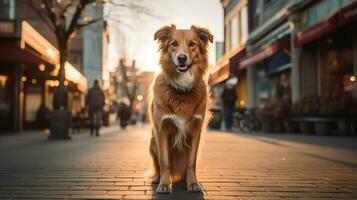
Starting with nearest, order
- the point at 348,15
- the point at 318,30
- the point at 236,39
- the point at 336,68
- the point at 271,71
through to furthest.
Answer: the point at 348,15
the point at 318,30
the point at 336,68
the point at 271,71
the point at 236,39

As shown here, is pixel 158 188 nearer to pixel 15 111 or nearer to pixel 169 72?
pixel 169 72

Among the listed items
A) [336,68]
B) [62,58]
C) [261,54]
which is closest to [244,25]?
[261,54]

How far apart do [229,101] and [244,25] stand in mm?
14723

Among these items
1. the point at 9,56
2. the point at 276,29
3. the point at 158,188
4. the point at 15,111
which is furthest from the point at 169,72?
the point at 276,29

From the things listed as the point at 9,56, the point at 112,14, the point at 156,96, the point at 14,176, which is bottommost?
the point at 14,176

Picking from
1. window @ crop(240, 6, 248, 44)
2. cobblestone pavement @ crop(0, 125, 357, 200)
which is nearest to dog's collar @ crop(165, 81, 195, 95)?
cobblestone pavement @ crop(0, 125, 357, 200)

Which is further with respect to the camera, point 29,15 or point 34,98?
point 34,98

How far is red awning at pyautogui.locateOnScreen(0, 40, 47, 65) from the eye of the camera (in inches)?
738

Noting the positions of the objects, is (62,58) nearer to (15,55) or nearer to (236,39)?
(15,55)

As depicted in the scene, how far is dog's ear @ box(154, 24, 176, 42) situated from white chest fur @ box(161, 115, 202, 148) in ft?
2.84

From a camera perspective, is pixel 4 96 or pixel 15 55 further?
pixel 4 96

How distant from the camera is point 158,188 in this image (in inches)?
188

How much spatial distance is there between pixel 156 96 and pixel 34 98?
21926 millimetres

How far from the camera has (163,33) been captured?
16.9 ft
